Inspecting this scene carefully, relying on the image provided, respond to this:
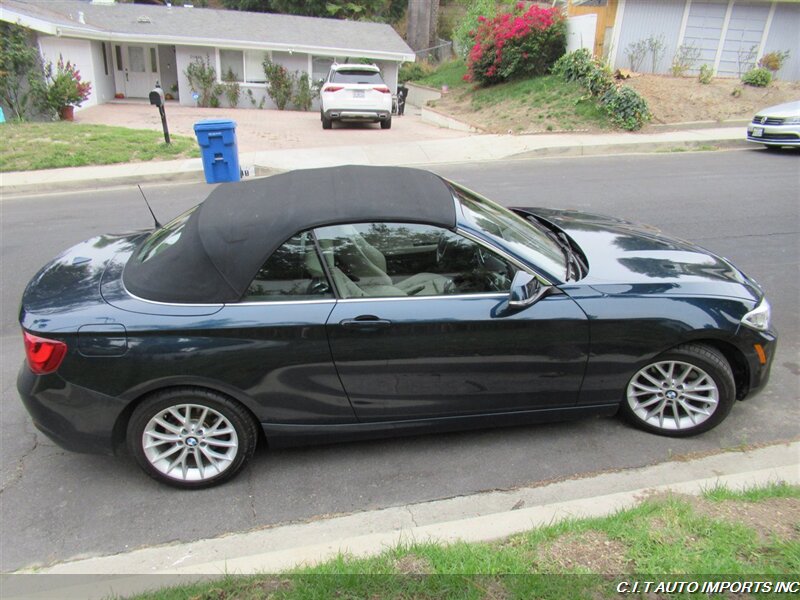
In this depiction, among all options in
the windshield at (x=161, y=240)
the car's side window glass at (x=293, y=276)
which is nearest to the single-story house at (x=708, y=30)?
the windshield at (x=161, y=240)

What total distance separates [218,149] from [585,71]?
10639 mm

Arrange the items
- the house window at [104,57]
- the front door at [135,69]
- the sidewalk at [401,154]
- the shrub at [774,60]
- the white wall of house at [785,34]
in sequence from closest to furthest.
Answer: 1. the sidewalk at [401,154]
2. the shrub at [774,60]
3. the white wall of house at [785,34]
4. the house window at [104,57]
5. the front door at [135,69]

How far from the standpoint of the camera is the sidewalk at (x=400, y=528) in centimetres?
251

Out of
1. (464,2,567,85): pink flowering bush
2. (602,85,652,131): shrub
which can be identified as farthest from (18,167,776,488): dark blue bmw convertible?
(464,2,567,85): pink flowering bush

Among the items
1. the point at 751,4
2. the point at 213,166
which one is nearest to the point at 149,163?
the point at 213,166

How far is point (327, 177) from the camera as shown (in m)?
3.62

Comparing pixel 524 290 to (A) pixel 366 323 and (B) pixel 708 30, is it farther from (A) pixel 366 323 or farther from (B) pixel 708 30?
(B) pixel 708 30

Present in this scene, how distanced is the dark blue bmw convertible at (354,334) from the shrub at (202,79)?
2237cm

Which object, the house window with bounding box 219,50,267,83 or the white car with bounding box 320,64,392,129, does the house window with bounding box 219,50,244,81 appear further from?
the white car with bounding box 320,64,392,129

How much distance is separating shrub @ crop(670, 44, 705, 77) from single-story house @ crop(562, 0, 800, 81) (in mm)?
88

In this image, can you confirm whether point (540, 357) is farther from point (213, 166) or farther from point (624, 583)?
point (213, 166)

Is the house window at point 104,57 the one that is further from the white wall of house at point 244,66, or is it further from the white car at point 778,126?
the white car at point 778,126

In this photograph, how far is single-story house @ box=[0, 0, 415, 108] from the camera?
2314cm

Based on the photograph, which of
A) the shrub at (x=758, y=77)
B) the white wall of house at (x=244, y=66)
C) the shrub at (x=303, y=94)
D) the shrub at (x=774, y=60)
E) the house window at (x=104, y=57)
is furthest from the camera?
the house window at (x=104, y=57)
